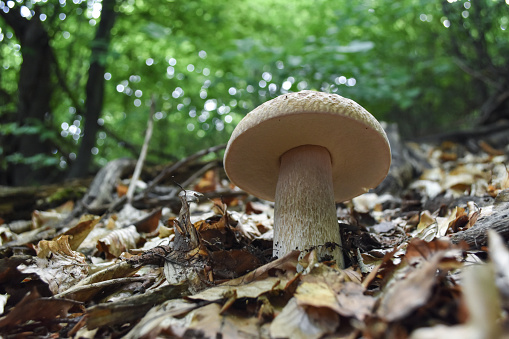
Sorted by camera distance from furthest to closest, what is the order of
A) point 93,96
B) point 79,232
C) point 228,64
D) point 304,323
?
point 228,64 → point 93,96 → point 79,232 → point 304,323

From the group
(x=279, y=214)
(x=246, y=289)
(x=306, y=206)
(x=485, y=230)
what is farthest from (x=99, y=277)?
(x=485, y=230)

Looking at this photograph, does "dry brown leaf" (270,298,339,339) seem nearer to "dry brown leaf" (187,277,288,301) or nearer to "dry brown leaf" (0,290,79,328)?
"dry brown leaf" (187,277,288,301)

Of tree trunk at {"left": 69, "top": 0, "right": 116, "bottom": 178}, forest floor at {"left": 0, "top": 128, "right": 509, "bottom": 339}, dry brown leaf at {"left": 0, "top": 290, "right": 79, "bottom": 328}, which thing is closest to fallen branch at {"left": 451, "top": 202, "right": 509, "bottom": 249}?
forest floor at {"left": 0, "top": 128, "right": 509, "bottom": 339}

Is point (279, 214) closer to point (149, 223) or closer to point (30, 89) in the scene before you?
point (149, 223)

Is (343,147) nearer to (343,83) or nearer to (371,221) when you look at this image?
(371,221)

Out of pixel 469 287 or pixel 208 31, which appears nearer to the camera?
pixel 469 287

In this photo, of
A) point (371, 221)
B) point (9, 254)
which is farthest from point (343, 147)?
point (9, 254)
